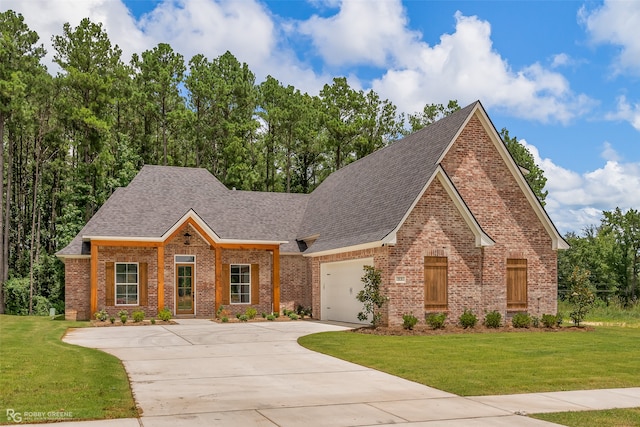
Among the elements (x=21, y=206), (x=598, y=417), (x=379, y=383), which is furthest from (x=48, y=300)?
(x=598, y=417)

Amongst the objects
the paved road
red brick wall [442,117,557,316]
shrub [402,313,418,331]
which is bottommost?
shrub [402,313,418,331]

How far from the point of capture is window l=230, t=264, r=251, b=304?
32.2 metres

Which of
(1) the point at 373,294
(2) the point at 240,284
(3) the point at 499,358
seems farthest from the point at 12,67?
(3) the point at 499,358

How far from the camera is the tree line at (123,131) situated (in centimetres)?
4272

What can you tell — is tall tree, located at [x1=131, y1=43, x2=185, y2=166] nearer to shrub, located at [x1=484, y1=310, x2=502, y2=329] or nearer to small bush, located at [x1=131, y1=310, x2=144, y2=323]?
small bush, located at [x1=131, y1=310, x2=144, y2=323]

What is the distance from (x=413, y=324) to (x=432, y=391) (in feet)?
36.3

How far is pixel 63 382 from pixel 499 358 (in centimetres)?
951

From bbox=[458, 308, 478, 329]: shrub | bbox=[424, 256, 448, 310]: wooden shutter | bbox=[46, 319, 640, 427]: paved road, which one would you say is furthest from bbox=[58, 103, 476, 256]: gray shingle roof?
bbox=[46, 319, 640, 427]: paved road

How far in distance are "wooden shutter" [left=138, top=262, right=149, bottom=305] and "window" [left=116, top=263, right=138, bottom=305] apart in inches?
5.8

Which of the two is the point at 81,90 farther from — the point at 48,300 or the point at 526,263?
the point at 526,263

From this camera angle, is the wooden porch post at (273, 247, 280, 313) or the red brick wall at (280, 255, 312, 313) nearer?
the wooden porch post at (273, 247, 280, 313)

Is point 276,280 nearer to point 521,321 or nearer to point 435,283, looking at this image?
point 435,283

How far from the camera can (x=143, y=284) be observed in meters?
30.4

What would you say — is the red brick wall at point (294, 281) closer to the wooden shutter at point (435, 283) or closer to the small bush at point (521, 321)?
the wooden shutter at point (435, 283)
